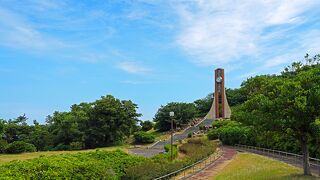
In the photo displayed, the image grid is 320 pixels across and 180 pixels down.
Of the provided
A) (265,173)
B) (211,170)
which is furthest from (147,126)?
(265,173)

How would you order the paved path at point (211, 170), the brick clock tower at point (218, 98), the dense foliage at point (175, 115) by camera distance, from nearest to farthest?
the paved path at point (211, 170), the dense foliage at point (175, 115), the brick clock tower at point (218, 98)

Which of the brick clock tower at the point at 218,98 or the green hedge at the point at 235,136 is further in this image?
the brick clock tower at the point at 218,98

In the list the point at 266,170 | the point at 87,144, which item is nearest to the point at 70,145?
the point at 87,144

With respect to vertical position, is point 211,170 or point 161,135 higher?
point 161,135

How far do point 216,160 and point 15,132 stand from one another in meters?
44.2

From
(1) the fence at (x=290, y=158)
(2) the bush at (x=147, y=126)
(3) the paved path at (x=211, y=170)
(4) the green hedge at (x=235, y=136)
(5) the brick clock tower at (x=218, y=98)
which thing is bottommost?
(3) the paved path at (x=211, y=170)

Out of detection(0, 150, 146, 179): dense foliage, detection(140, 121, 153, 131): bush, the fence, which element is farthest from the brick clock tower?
detection(0, 150, 146, 179): dense foliage

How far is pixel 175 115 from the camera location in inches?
2970

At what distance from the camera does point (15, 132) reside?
65.0 m

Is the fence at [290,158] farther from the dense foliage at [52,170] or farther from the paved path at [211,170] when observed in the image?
the dense foliage at [52,170]

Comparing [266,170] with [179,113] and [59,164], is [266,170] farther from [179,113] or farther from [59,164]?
[179,113]

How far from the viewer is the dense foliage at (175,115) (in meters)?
75.3

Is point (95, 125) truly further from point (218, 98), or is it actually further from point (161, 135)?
point (218, 98)

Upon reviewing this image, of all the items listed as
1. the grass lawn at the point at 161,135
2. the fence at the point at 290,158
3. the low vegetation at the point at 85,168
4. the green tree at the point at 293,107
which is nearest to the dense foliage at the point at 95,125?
the grass lawn at the point at 161,135
